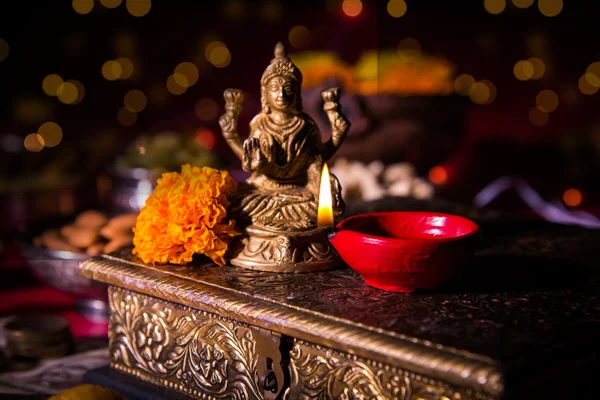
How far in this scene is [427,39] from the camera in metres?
3.64

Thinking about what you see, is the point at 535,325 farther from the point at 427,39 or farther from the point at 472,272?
the point at 427,39

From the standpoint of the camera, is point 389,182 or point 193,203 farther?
point 389,182

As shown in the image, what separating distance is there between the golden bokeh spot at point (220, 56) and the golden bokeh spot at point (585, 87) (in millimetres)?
1918

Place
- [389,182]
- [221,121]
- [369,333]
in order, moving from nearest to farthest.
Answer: [369,333], [221,121], [389,182]

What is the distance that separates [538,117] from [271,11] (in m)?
1.57

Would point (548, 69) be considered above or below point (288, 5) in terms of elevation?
below

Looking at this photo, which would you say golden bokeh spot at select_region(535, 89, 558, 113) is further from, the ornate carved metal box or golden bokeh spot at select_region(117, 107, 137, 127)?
the ornate carved metal box

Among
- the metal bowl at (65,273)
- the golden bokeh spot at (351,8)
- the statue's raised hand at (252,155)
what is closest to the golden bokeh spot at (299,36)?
the golden bokeh spot at (351,8)

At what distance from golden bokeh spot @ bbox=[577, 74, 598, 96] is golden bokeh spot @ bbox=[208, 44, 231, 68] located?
1.92 meters

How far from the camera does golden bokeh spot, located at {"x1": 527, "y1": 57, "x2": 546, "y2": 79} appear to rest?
11.4 feet

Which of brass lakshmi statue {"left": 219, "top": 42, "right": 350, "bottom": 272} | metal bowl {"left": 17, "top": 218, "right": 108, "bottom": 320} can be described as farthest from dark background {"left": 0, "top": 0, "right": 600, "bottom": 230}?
brass lakshmi statue {"left": 219, "top": 42, "right": 350, "bottom": 272}

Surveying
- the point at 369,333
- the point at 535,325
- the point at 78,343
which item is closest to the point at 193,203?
the point at 369,333

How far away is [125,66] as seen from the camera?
12.7ft

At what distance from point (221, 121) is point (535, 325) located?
25.2 inches
